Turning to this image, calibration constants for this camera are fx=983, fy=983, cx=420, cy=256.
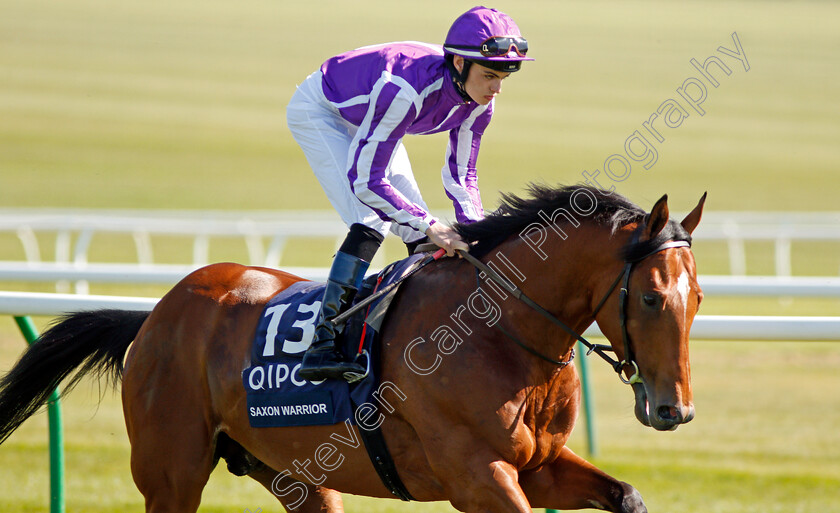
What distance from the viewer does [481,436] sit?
9.86 ft

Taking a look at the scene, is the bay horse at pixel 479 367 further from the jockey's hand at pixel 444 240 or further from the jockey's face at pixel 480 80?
the jockey's face at pixel 480 80

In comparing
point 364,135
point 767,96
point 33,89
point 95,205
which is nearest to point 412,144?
point 95,205

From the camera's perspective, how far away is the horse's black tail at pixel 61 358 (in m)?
4.00

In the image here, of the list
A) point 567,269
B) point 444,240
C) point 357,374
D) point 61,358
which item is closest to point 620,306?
point 567,269

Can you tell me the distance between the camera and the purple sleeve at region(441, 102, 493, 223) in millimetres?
3664

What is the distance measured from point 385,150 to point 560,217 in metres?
0.60

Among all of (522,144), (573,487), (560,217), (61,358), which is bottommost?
(522,144)

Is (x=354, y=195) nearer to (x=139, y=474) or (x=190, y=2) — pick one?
(x=139, y=474)

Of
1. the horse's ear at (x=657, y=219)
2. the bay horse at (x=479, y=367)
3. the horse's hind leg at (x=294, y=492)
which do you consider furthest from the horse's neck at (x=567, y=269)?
the horse's hind leg at (x=294, y=492)

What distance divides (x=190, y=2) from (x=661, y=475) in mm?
44744

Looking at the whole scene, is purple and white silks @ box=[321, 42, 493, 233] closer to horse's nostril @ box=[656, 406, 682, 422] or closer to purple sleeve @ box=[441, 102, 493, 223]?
purple sleeve @ box=[441, 102, 493, 223]

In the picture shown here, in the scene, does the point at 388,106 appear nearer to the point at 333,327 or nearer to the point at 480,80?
the point at 480,80

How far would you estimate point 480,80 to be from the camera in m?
3.22

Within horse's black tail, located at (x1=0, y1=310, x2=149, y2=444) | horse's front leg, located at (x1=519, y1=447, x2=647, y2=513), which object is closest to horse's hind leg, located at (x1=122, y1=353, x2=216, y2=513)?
horse's black tail, located at (x1=0, y1=310, x2=149, y2=444)
